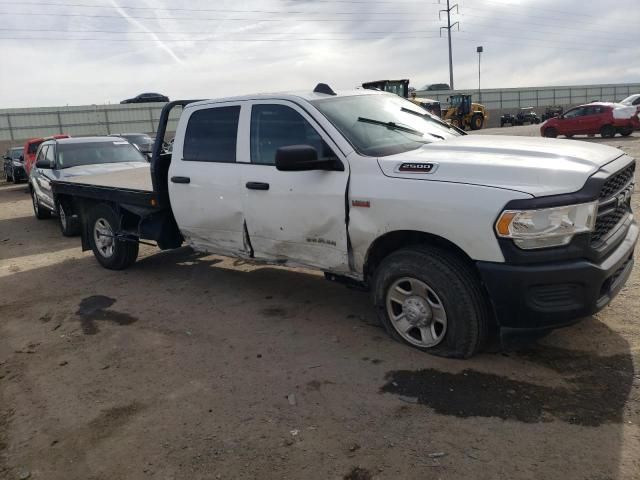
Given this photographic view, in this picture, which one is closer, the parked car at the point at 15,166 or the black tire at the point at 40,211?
the black tire at the point at 40,211

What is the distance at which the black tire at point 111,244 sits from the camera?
6.67m

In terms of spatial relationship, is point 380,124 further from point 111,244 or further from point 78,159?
point 78,159

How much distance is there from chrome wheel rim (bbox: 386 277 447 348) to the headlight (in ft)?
2.38

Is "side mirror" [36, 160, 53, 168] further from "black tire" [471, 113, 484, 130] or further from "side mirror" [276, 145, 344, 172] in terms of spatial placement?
"black tire" [471, 113, 484, 130]

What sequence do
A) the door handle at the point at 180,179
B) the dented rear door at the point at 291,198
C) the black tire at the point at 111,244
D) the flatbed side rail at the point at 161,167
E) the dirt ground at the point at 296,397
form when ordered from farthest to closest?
the black tire at the point at 111,244, the flatbed side rail at the point at 161,167, the door handle at the point at 180,179, the dented rear door at the point at 291,198, the dirt ground at the point at 296,397

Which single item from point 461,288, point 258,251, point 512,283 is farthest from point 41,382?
point 512,283

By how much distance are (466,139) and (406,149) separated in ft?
1.85

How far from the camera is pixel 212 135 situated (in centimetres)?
513

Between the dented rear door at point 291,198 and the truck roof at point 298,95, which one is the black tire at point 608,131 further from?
the dented rear door at point 291,198

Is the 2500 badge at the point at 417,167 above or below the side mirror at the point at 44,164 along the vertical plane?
below

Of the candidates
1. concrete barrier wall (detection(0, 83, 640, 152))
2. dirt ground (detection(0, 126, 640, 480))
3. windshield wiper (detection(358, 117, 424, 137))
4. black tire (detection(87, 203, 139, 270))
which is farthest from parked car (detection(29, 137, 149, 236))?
concrete barrier wall (detection(0, 83, 640, 152))

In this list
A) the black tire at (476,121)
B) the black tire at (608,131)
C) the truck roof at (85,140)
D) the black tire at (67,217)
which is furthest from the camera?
the black tire at (476,121)

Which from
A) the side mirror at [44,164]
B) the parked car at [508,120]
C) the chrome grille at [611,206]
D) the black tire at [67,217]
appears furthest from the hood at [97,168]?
the parked car at [508,120]

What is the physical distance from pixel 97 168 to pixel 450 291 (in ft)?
26.3
